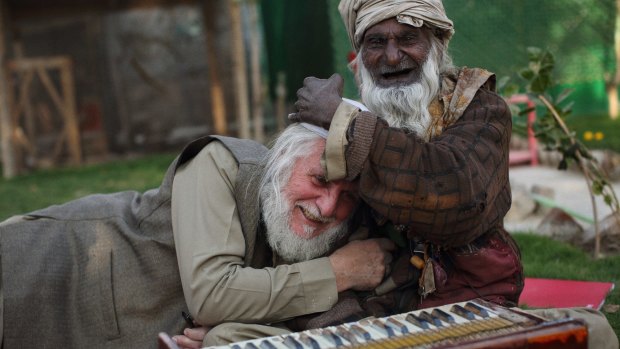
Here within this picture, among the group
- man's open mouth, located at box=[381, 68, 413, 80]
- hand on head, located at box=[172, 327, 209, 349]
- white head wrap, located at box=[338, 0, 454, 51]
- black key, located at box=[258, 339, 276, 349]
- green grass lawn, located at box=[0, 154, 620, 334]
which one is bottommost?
green grass lawn, located at box=[0, 154, 620, 334]

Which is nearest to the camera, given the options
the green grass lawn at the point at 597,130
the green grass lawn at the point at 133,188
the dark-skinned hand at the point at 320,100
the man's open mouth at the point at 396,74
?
the dark-skinned hand at the point at 320,100

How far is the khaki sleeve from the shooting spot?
9.40 feet

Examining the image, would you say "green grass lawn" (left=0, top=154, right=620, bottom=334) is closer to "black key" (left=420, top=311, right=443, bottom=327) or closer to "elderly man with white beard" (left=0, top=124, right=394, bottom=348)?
"black key" (left=420, top=311, right=443, bottom=327)

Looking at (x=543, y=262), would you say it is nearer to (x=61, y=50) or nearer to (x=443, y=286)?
(x=443, y=286)

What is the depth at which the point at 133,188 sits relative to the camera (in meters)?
9.03

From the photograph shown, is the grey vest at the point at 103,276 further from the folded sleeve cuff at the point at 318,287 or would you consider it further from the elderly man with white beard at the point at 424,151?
the elderly man with white beard at the point at 424,151

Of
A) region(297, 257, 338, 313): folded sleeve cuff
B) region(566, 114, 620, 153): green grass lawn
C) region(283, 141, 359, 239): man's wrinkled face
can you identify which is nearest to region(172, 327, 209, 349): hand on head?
region(297, 257, 338, 313): folded sleeve cuff

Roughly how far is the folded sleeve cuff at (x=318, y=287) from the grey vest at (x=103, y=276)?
0.82 feet

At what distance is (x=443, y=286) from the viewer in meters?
3.09

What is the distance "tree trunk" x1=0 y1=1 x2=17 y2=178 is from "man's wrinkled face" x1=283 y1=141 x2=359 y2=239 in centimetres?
981

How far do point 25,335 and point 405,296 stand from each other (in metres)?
1.49

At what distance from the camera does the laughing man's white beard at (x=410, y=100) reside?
3.15 metres

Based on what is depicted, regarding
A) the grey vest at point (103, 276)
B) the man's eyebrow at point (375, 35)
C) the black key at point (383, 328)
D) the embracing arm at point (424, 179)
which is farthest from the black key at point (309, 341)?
the man's eyebrow at point (375, 35)

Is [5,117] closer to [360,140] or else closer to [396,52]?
[396,52]
